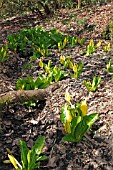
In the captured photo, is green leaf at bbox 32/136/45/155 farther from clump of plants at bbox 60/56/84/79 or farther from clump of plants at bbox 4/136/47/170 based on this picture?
clump of plants at bbox 60/56/84/79

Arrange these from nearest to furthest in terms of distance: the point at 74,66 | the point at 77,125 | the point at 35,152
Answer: the point at 35,152, the point at 77,125, the point at 74,66

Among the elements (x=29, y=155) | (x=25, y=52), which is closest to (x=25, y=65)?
(x=25, y=52)

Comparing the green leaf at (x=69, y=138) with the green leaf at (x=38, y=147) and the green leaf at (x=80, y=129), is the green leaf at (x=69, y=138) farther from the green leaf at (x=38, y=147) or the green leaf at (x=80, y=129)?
the green leaf at (x=38, y=147)

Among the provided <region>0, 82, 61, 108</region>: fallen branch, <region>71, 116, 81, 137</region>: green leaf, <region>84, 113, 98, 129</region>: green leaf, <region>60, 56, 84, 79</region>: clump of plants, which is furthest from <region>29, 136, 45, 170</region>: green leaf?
<region>60, 56, 84, 79</region>: clump of plants

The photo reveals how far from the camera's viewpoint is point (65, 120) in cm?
238

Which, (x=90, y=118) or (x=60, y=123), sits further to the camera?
(x=60, y=123)

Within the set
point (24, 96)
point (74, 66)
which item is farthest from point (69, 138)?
point (74, 66)

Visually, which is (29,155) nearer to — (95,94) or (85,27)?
(95,94)

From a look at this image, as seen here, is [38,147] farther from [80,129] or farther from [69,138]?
[80,129]

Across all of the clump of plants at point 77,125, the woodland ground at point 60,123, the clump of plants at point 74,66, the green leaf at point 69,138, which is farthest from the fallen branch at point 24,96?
the green leaf at point 69,138

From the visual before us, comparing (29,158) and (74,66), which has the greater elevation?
(74,66)

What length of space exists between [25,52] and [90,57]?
147cm

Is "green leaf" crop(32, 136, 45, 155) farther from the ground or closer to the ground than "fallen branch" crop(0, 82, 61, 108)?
closer to the ground

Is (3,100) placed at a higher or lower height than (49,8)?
lower
